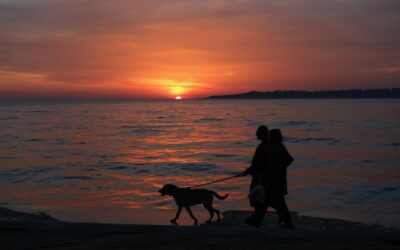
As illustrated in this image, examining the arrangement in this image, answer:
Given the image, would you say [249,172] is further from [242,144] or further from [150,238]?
[242,144]

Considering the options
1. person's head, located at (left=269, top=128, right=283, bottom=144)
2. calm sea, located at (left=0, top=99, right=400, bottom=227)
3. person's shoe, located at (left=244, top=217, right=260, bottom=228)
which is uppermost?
person's head, located at (left=269, top=128, right=283, bottom=144)

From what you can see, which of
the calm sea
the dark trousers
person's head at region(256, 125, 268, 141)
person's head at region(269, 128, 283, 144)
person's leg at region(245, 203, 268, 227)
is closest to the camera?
person's head at region(269, 128, 283, 144)

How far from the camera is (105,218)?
9.02m

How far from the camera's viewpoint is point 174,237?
593cm

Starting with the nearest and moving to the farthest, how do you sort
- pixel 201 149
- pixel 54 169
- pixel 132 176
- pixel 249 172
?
pixel 249 172 → pixel 132 176 → pixel 54 169 → pixel 201 149

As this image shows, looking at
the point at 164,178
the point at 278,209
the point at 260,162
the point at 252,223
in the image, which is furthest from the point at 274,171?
the point at 164,178

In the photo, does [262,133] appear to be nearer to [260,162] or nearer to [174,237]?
[260,162]

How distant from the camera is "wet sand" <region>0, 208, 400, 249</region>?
18.3 ft

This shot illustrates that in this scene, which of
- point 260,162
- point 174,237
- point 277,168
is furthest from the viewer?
point 260,162

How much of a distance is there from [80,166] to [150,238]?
13246mm

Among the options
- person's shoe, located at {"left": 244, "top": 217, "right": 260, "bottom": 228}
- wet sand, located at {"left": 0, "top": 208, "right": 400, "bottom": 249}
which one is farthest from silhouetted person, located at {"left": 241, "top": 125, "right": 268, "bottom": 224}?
wet sand, located at {"left": 0, "top": 208, "right": 400, "bottom": 249}

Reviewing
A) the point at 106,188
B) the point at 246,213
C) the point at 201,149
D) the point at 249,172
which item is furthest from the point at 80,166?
the point at 249,172

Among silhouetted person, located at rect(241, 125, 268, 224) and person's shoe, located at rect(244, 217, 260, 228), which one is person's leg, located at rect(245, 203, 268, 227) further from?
silhouetted person, located at rect(241, 125, 268, 224)

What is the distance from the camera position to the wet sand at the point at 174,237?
557 centimetres
